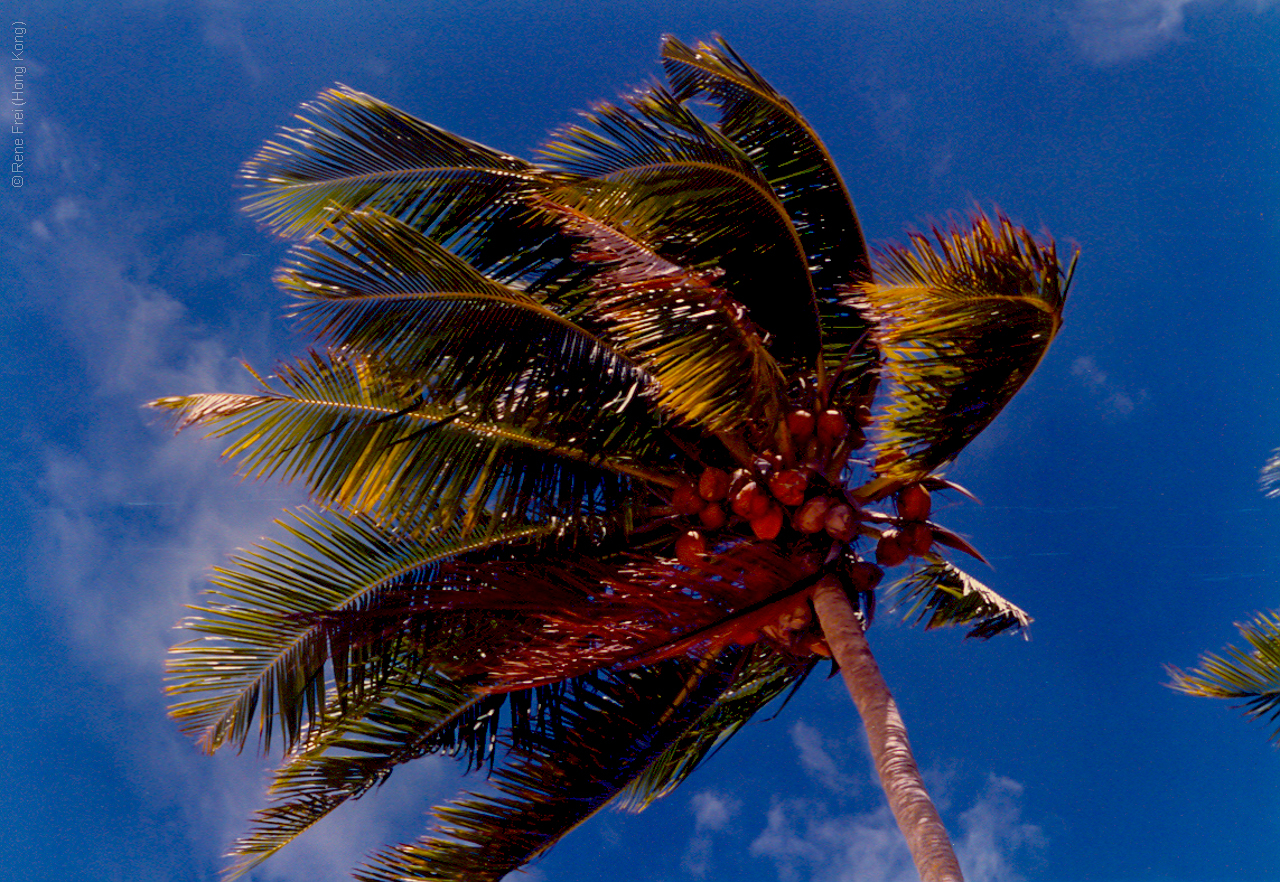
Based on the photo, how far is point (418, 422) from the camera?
20.6 feet

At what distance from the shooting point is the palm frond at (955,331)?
518 centimetres

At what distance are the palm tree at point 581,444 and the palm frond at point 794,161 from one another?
0.08 feet

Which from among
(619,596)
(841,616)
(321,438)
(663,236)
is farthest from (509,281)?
(841,616)

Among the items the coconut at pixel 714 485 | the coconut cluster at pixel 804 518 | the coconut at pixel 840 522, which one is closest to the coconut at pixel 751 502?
the coconut cluster at pixel 804 518

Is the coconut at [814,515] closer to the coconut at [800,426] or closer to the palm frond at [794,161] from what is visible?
the coconut at [800,426]

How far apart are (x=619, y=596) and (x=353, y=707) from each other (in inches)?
94.8

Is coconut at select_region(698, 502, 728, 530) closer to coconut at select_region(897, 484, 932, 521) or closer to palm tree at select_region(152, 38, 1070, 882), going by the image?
palm tree at select_region(152, 38, 1070, 882)

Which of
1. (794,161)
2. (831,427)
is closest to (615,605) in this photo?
(831,427)

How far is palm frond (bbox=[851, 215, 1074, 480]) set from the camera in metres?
5.18

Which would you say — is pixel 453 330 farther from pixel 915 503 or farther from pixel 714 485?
pixel 915 503

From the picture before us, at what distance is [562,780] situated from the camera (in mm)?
5699

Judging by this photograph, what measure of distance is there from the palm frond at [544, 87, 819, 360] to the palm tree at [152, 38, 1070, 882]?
2 cm

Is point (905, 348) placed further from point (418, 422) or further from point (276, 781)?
point (276, 781)

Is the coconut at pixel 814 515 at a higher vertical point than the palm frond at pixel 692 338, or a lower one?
lower
